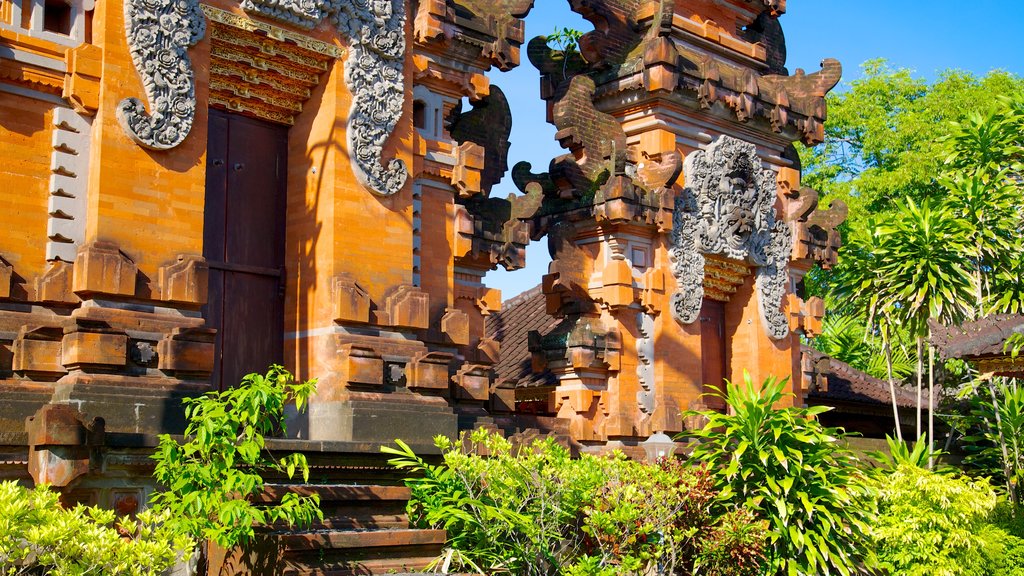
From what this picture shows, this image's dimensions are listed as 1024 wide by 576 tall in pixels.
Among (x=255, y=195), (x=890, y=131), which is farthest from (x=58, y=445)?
(x=890, y=131)

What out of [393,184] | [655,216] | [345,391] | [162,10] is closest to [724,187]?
[655,216]

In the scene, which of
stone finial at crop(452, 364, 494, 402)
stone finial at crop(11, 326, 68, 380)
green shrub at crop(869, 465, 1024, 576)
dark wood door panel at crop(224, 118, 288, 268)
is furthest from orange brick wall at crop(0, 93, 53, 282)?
green shrub at crop(869, 465, 1024, 576)

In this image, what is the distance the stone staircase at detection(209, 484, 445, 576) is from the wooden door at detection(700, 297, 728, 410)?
8.85 meters

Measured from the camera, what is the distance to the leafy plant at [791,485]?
12.2 m

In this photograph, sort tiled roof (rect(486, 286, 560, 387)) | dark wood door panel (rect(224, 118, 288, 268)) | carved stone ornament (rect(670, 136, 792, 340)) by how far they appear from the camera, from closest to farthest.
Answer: dark wood door panel (rect(224, 118, 288, 268)), carved stone ornament (rect(670, 136, 792, 340)), tiled roof (rect(486, 286, 560, 387))

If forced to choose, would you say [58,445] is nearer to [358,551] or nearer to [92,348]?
[92,348]

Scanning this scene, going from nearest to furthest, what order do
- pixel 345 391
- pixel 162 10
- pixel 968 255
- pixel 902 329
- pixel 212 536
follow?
1. pixel 212 536
2. pixel 162 10
3. pixel 345 391
4. pixel 968 255
5. pixel 902 329

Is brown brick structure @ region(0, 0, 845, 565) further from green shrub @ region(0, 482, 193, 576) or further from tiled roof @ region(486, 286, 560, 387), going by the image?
tiled roof @ region(486, 286, 560, 387)

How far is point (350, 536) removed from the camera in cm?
1012

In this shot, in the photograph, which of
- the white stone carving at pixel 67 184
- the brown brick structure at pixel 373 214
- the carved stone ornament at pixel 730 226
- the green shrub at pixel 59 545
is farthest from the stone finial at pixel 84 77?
the carved stone ornament at pixel 730 226

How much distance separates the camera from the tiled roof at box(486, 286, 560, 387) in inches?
765

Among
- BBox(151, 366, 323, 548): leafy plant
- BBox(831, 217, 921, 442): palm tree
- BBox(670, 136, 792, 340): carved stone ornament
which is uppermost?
BBox(670, 136, 792, 340): carved stone ornament

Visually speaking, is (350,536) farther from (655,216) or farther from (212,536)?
(655,216)

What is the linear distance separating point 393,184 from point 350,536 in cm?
478
